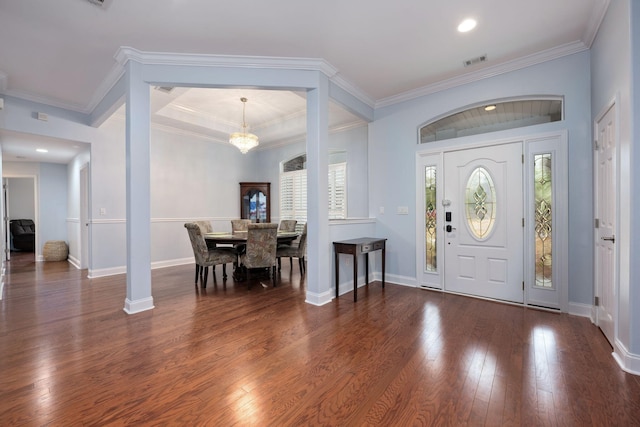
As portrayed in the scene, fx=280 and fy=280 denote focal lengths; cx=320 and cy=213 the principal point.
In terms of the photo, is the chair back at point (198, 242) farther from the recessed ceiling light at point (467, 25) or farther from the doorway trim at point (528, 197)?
the recessed ceiling light at point (467, 25)

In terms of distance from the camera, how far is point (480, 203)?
3590 mm

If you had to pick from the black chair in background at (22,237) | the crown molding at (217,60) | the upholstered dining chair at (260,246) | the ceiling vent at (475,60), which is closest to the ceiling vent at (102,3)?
the crown molding at (217,60)

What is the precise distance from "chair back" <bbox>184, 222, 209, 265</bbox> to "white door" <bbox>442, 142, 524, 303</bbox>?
3.43 metres

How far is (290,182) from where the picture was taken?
6922mm

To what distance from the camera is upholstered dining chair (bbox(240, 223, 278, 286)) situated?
396 cm

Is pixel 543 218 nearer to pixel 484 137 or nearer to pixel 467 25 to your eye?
pixel 484 137

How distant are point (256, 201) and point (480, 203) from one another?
17.0ft

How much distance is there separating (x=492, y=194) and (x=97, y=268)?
20.7 ft

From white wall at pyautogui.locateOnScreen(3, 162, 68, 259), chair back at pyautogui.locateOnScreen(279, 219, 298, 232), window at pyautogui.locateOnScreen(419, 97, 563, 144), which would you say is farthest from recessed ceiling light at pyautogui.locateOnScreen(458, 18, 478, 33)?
white wall at pyautogui.locateOnScreen(3, 162, 68, 259)

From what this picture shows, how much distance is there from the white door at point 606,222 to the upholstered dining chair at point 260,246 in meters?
3.47

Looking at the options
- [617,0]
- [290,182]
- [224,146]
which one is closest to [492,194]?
[617,0]

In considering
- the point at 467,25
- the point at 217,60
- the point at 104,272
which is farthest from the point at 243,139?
the point at 467,25

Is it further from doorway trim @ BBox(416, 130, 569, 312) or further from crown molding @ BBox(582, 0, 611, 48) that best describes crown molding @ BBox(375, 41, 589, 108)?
doorway trim @ BBox(416, 130, 569, 312)

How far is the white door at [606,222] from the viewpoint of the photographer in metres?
2.29
